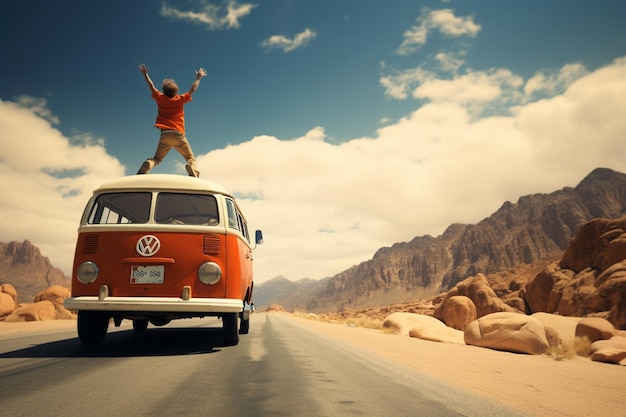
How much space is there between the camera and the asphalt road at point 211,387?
345 cm

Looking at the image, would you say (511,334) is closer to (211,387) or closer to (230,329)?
(230,329)

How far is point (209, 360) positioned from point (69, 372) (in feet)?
5.75

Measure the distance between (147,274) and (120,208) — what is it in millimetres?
1513

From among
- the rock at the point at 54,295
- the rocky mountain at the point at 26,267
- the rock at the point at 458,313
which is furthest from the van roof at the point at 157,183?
the rocky mountain at the point at 26,267

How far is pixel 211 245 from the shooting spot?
20.7 ft

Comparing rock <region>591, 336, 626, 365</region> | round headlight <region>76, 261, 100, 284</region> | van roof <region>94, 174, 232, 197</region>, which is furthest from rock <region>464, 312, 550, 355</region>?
round headlight <region>76, 261, 100, 284</region>

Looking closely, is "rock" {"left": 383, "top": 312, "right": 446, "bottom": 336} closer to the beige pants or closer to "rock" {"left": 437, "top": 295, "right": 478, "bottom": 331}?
"rock" {"left": 437, "top": 295, "right": 478, "bottom": 331}

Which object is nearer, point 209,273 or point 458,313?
point 209,273

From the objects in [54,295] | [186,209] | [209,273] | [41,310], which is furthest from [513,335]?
[54,295]

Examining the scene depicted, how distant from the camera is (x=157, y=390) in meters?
4.00

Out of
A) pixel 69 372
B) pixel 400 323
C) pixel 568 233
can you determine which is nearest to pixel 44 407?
pixel 69 372

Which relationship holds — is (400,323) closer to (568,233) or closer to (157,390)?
(157,390)

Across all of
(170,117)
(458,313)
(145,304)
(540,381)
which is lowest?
(458,313)

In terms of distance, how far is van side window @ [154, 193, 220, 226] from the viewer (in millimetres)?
6680
